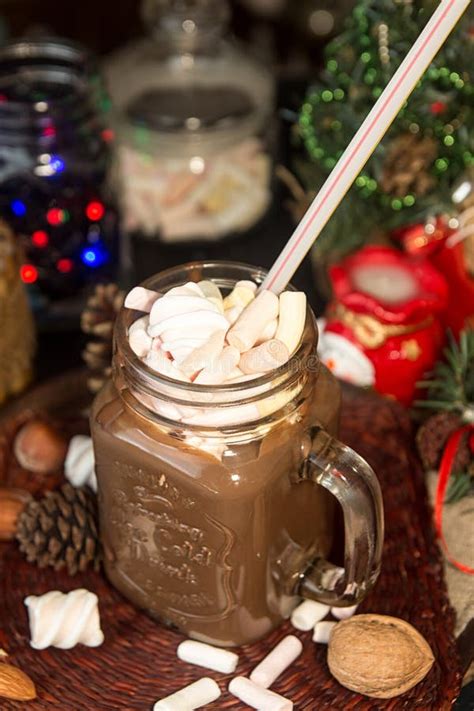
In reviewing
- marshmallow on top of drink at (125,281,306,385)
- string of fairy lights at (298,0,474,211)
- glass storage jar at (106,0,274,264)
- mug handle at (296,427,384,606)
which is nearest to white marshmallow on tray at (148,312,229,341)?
marshmallow on top of drink at (125,281,306,385)

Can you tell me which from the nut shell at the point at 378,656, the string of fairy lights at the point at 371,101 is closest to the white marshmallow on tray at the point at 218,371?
the nut shell at the point at 378,656

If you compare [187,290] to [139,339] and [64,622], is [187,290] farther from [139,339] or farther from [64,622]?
[64,622]

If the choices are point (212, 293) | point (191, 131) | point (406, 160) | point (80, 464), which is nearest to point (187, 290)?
point (212, 293)

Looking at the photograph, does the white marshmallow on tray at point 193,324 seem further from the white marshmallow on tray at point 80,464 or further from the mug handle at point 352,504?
the white marshmallow on tray at point 80,464

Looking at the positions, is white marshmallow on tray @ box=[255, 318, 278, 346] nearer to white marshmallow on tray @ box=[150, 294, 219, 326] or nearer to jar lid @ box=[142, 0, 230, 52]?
white marshmallow on tray @ box=[150, 294, 219, 326]

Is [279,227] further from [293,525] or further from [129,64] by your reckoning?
[293,525]

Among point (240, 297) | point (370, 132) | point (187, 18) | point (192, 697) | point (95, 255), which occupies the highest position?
point (370, 132)
